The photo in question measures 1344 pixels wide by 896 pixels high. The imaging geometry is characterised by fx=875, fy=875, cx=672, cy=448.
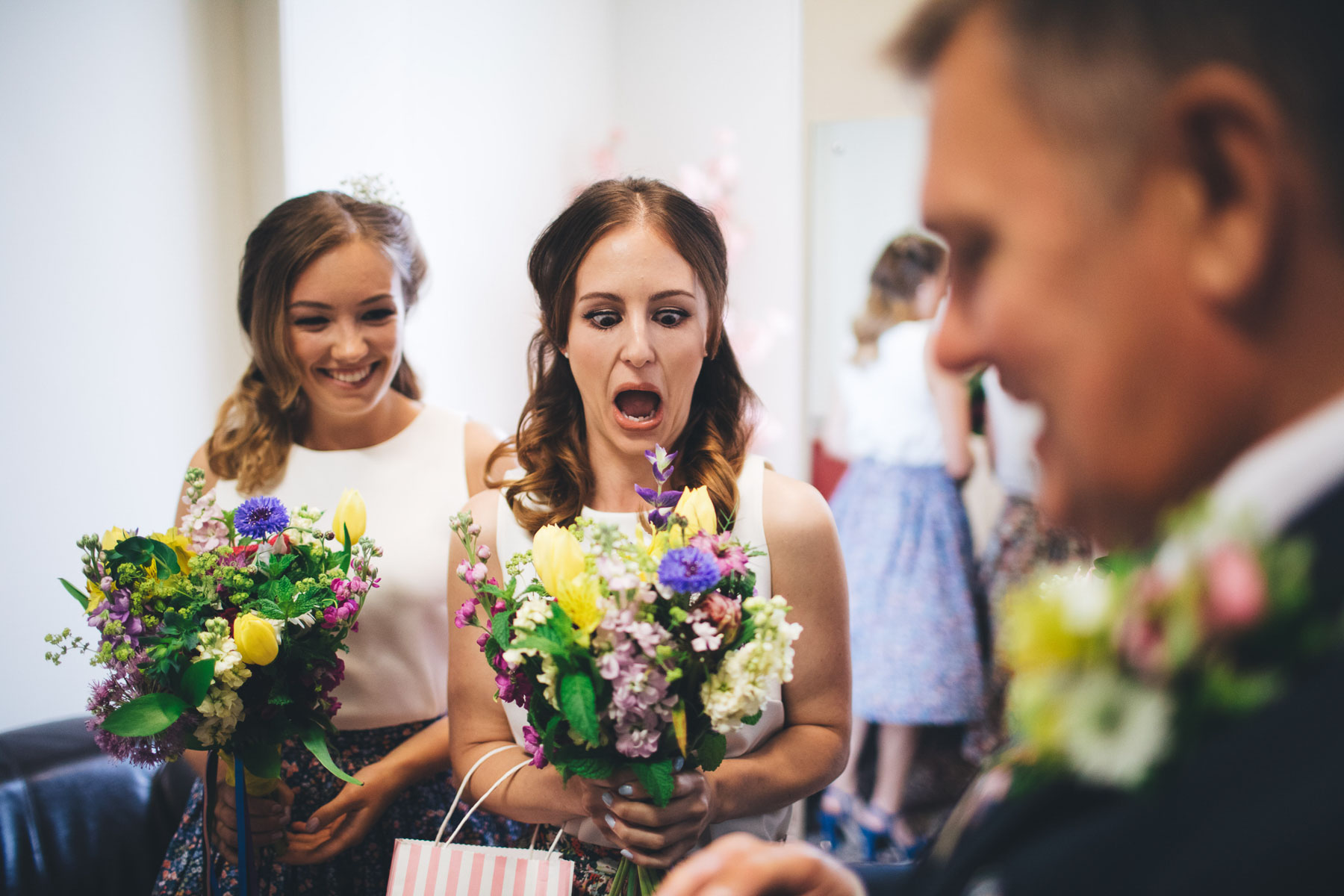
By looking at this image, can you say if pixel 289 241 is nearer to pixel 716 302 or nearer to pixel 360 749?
pixel 716 302

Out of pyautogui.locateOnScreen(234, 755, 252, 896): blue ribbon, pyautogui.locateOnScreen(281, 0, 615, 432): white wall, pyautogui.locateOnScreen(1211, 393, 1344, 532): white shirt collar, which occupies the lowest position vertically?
pyautogui.locateOnScreen(234, 755, 252, 896): blue ribbon

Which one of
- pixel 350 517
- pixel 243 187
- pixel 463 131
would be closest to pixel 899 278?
pixel 463 131

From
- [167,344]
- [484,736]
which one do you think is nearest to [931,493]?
[484,736]

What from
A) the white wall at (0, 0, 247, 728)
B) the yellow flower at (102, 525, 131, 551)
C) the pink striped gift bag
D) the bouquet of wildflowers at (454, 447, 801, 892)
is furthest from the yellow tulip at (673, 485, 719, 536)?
the white wall at (0, 0, 247, 728)

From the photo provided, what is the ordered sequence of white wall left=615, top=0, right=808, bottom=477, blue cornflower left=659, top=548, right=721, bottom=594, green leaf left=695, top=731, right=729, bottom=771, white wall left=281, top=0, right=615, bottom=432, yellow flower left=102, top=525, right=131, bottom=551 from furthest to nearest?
white wall left=615, top=0, right=808, bottom=477 < white wall left=281, top=0, right=615, bottom=432 < yellow flower left=102, top=525, right=131, bottom=551 < green leaf left=695, top=731, right=729, bottom=771 < blue cornflower left=659, top=548, right=721, bottom=594

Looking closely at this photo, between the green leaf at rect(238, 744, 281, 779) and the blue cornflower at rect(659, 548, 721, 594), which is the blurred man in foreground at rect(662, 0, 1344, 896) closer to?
the blue cornflower at rect(659, 548, 721, 594)

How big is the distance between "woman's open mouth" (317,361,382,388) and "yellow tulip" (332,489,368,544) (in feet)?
1.50

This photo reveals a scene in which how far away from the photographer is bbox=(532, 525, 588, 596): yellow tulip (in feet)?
3.13

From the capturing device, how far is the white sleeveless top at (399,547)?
5.50 feet

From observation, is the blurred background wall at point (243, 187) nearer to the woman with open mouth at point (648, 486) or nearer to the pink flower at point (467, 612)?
the woman with open mouth at point (648, 486)

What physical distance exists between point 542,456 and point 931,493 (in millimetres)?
2191

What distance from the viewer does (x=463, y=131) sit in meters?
3.36

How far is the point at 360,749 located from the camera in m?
1.67

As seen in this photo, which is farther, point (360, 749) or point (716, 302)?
point (360, 749)
